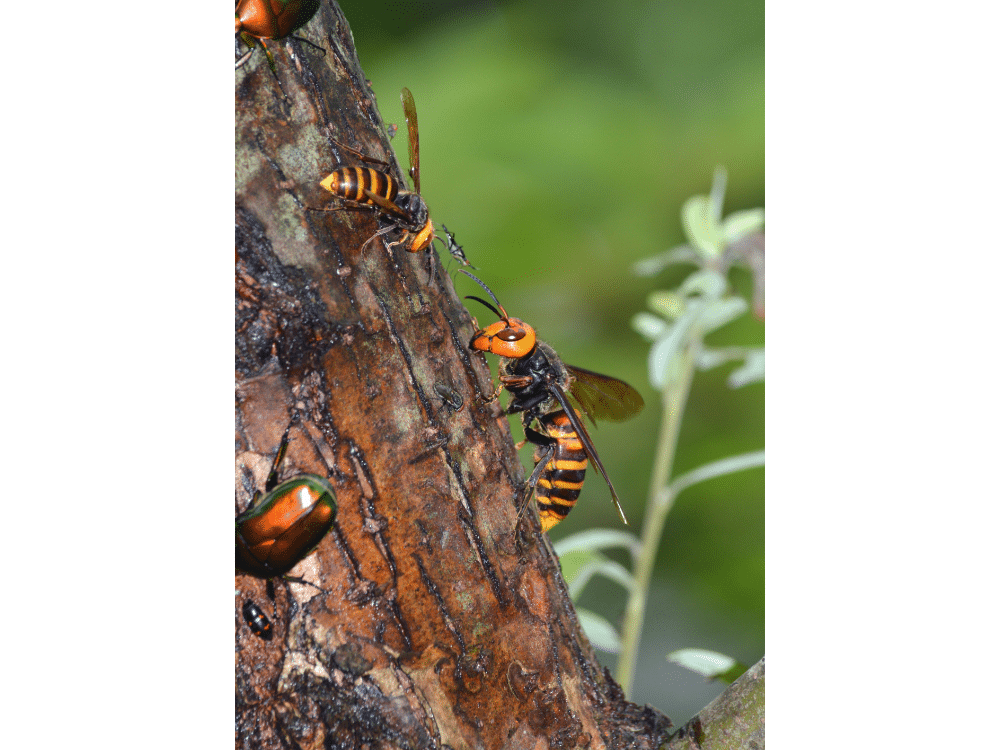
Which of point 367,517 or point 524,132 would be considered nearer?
point 367,517

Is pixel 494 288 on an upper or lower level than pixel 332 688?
upper

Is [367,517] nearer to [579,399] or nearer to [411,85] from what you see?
[579,399]

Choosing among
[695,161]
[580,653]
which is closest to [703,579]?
[580,653]

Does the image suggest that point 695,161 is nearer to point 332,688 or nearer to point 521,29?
point 521,29

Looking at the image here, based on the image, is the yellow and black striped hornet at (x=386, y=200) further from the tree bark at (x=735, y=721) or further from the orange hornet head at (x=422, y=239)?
the tree bark at (x=735, y=721)

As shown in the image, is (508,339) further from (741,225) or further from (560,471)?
(741,225)

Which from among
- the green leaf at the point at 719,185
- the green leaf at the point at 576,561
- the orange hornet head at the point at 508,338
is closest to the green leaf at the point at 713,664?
the green leaf at the point at 576,561
